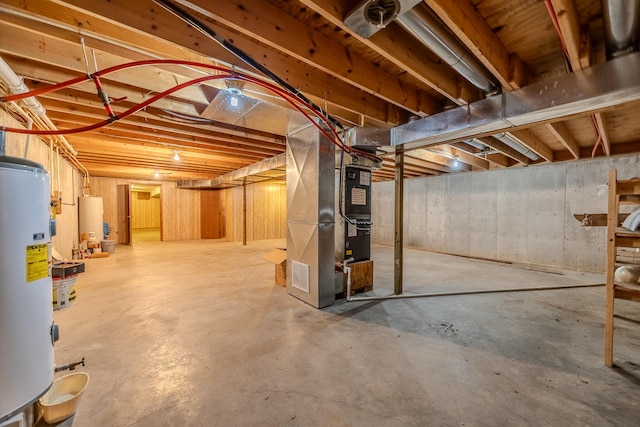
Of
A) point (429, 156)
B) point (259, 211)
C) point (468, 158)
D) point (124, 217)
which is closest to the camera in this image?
point (429, 156)

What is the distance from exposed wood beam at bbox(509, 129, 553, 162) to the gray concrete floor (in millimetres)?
2155

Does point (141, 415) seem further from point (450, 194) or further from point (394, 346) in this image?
point (450, 194)

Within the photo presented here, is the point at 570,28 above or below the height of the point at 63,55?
below

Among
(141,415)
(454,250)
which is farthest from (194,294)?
(454,250)

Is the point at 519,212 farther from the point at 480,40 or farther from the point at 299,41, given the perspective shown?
the point at 299,41

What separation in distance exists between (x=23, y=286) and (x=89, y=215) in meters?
6.49

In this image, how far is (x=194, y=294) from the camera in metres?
3.58

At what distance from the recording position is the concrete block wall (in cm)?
495

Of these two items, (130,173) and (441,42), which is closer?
(441,42)

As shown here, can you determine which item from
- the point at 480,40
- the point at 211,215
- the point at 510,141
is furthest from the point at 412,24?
the point at 211,215

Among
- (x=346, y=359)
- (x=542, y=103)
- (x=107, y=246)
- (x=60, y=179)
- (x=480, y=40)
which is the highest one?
(x=480, y=40)

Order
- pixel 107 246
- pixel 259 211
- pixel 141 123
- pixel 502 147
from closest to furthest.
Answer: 1. pixel 141 123
2. pixel 502 147
3. pixel 107 246
4. pixel 259 211

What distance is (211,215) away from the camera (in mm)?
10367

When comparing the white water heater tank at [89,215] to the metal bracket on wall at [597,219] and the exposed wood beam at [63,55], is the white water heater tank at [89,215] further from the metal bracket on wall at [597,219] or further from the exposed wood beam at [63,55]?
the metal bracket on wall at [597,219]
